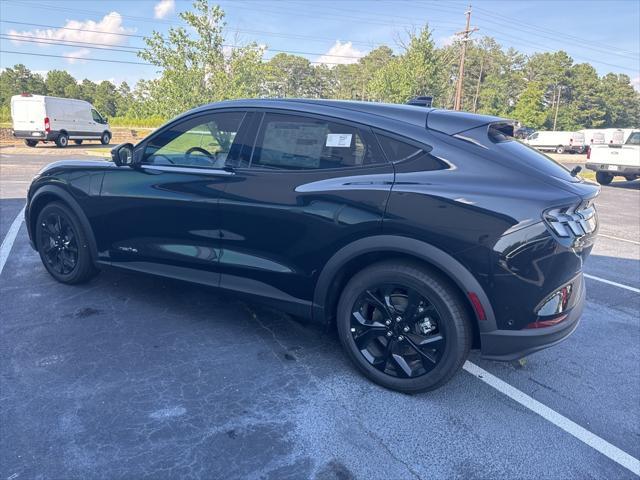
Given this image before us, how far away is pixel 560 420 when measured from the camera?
259cm

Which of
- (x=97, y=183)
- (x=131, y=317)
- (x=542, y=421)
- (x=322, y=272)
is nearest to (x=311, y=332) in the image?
(x=322, y=272)

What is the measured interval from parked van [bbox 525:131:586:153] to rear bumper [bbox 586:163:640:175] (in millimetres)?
27521

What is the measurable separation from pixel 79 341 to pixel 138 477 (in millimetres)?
1495

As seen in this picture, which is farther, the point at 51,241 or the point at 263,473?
the point at 51,241

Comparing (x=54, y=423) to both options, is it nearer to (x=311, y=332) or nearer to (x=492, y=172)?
(x=311, y=332)

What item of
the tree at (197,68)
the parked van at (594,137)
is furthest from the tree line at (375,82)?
the parked van at (594,137)

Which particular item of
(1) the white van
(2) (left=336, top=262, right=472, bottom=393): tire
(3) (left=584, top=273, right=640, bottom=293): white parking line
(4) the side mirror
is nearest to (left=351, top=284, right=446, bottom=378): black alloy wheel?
(2) (left=336, top=262, right=472, bottom=393): tire

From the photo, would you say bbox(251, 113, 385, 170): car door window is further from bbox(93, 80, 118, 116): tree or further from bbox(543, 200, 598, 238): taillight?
bbox(93, 80, 118, 116): tree

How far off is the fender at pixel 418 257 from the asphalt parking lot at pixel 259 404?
0.62 metres

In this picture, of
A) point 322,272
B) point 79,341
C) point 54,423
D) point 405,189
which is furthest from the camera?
point 79,341

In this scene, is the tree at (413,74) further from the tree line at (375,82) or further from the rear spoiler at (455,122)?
the rear spoiler at (455,122)

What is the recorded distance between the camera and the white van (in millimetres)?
20219

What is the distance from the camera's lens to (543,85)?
69.8 metres

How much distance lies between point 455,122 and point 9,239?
18.5ft
